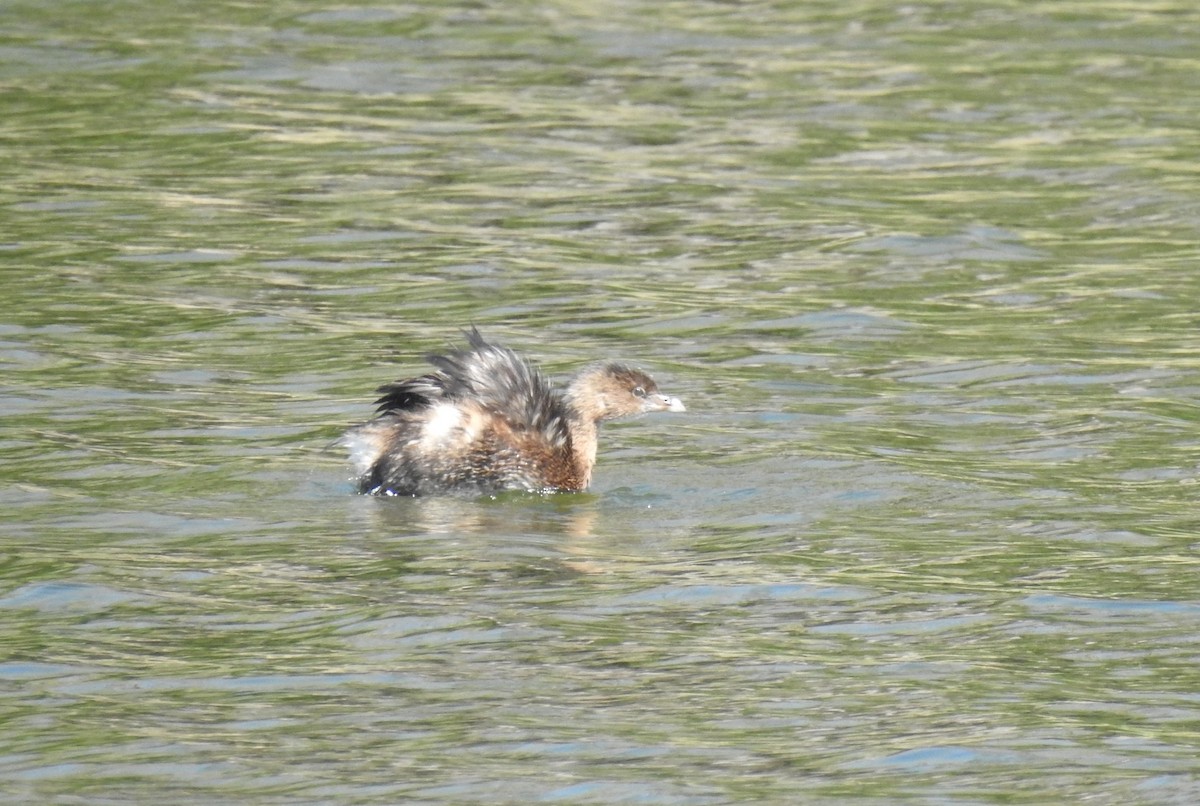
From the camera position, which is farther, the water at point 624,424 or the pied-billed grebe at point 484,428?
the pied-billed grebe at point 484,428

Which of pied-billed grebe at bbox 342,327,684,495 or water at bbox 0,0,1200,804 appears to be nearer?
water at bbox 0,0,1200,804

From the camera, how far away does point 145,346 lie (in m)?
12.2

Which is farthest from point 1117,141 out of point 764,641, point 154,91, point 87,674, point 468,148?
point 87,674

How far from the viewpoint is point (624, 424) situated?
1201cm

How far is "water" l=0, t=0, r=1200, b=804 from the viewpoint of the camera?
6836 mm

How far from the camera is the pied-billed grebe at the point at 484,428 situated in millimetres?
10055

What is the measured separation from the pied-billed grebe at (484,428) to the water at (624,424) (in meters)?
0.16

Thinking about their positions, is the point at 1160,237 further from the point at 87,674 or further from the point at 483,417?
the point at 87,674

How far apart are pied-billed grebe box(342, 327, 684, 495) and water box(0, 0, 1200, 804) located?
16 centimetres

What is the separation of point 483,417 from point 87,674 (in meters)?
3.21

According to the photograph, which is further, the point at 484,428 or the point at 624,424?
the point at 624,424

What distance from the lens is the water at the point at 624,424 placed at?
6.84m

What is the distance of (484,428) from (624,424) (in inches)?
74.8

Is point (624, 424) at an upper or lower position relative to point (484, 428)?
lower
